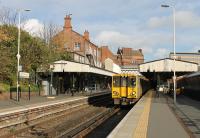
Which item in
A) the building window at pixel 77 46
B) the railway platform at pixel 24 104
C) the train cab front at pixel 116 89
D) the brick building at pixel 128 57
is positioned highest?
the brick building at pixel 128 57

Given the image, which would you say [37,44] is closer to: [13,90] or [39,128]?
[13,90]

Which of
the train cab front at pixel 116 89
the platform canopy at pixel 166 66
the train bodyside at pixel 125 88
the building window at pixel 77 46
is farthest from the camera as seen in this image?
the building window at pixel 77 46

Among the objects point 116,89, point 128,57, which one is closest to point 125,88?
point 116,89

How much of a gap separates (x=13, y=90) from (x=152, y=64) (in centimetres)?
2259

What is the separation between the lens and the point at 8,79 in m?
44.8

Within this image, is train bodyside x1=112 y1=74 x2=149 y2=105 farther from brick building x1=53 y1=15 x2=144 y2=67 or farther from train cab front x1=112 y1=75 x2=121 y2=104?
brick building x1=53 y1=15 x2=144 y2=67

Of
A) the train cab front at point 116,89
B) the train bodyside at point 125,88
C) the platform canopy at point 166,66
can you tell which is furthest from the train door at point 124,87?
the platform canopy at point 166,66

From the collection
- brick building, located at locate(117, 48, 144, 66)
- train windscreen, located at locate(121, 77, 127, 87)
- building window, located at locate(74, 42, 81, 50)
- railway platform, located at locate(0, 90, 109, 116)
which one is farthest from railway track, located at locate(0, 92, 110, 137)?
brick building, located at locate(117, 48, 144, 66)

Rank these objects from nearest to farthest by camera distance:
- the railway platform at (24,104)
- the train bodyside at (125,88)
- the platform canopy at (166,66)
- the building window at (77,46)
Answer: the railway platform at (24,104)
the train bodyside at (125,88)
the platform canopy at (166,66)
the building window at (77,46)

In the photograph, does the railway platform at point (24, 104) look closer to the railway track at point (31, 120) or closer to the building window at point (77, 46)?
the railway track at point (31, 120)

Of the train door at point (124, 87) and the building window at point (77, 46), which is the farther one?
the building window at point (77, 46)

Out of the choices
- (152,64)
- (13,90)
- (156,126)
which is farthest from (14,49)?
(156,126)

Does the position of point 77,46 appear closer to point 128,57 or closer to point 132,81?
point 132,81

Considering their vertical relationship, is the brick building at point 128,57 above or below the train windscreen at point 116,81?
above
